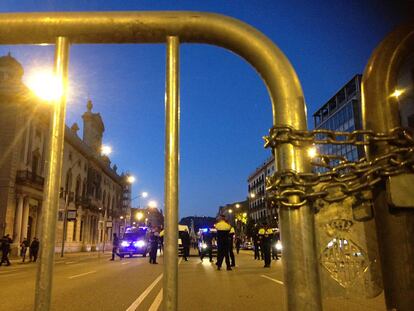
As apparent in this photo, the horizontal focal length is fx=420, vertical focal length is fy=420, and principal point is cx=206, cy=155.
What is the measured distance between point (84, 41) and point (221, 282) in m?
9.53

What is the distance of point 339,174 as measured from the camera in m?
1.61

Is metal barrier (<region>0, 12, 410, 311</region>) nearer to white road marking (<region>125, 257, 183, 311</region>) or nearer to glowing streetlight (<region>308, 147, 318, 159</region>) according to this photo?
glowing streetlight (<region>308, 147, 318, 159</region>)

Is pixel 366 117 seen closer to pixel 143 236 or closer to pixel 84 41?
pixel 84 41

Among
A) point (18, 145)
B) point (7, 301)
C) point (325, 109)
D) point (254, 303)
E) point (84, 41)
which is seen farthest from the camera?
point (325, 109)

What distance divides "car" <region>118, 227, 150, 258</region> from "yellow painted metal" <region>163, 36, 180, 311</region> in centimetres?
3393

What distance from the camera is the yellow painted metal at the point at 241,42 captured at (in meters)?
1.53

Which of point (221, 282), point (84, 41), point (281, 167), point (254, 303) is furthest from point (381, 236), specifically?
point (221, 282)

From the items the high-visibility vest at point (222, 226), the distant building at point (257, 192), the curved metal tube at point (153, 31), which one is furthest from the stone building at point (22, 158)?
the distant building at point (257, 192)

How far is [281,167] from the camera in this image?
160 cm

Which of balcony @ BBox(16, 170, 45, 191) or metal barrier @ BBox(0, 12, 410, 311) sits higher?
balcony @ BBox(16, 170, 45, 191)

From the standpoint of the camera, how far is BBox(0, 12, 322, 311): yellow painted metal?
5.02 feet

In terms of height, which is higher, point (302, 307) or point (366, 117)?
point (366, 117)

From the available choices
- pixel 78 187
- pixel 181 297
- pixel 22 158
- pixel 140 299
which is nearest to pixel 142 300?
pixel 140 299

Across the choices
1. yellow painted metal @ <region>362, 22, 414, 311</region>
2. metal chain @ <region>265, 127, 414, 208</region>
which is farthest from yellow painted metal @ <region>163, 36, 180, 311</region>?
yellow painted metal @ <region>362, 22, 414, 311</region>
